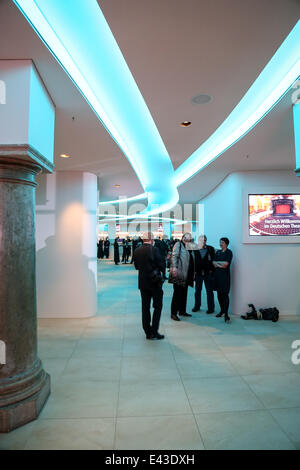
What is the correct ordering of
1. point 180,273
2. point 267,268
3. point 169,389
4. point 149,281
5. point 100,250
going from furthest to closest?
point 100,250 → point 267,268 → point 180,273 → point 149,281 → point 169,389

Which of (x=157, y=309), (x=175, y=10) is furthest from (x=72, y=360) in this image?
(x=175, y=10)

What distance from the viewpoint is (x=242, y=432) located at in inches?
87.0

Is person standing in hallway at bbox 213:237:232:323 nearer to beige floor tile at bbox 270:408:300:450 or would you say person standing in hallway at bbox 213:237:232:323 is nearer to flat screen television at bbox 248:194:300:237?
flat screen television at bbox 248:194:300:237

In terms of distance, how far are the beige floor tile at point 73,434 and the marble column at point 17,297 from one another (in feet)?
0.68

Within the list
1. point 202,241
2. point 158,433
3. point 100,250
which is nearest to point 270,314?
point 202,241

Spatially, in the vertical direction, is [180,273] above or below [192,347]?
above

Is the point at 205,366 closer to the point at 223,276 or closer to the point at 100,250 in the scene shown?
the point at 223,276

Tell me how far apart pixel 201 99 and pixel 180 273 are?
305 centimetres

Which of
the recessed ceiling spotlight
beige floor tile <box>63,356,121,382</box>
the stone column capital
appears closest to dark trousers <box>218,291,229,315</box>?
beige floor tile <box>63,356,121,382</box>

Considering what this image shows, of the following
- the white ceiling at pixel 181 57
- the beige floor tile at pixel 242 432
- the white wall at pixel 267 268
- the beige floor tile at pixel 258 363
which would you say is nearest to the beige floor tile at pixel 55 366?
the beige floor tile at pixel 242 432

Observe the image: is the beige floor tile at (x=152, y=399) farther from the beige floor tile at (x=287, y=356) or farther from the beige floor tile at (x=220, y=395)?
the beige floor tile at (x=287, y=356)
